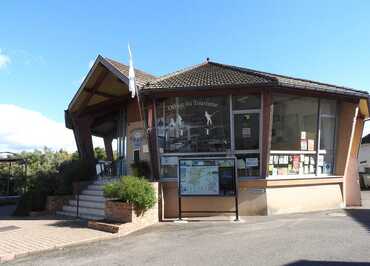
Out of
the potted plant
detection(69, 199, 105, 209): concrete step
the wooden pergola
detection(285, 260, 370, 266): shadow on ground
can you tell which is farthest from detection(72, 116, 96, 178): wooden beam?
detection(285, 260, 370, 266): shadow on ground

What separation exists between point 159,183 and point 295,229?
463 cm

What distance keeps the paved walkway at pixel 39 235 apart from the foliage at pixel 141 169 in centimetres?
296

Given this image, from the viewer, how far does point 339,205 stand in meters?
15.0

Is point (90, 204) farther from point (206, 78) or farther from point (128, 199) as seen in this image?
point (206, 78)

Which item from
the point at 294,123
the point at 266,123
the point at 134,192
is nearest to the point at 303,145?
the point at 294,123

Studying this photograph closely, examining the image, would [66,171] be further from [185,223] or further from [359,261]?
[359,261]

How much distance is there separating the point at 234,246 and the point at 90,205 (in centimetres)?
689

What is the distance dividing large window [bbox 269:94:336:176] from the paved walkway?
6384 mm

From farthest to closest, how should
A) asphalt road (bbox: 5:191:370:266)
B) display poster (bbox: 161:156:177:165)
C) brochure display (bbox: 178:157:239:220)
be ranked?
display poster (bbox: 161:156:177:165) → brochure display (bbox: 178:157:239:220) → asphalt road (bbox: 5:191:370:266)

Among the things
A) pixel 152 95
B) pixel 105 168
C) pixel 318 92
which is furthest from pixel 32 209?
pixel 318 92

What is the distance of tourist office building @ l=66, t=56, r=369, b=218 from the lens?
513 inches

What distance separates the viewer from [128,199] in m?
11.2

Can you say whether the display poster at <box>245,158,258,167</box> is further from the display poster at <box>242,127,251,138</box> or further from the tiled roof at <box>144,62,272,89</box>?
the tiled roof at <box>144,62,272,89</box>

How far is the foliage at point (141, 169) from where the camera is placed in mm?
14711
